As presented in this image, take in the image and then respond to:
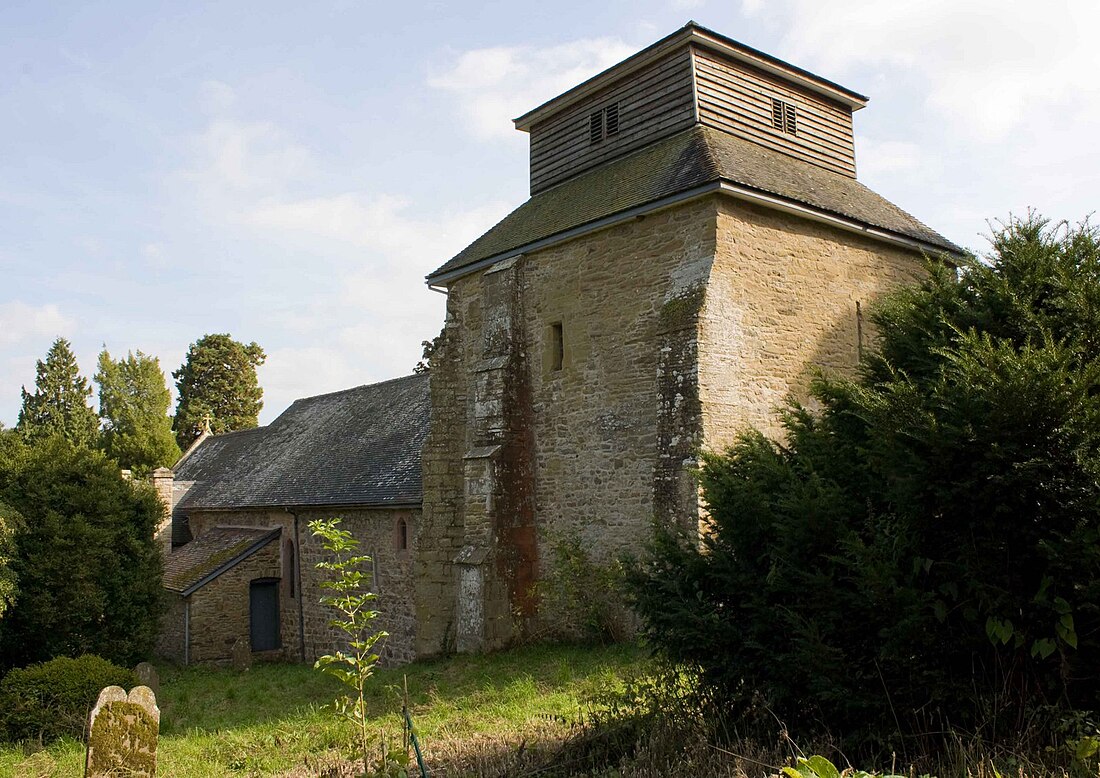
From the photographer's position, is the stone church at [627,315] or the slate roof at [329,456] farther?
the slate roof at [329,456]

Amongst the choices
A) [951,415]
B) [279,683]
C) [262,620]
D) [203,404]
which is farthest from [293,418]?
[951,415]

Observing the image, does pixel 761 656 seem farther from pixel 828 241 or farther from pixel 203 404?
pixel 203 404

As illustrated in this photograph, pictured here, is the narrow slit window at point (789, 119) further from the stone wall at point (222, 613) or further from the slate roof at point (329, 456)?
the stone wall at point (222, 613)

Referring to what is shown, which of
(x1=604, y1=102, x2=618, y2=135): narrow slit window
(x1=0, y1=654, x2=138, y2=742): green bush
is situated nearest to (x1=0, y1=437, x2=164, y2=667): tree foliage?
(x1=0, y1=654, x2=138, y2=742): green bush

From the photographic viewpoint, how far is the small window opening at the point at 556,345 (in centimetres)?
1525

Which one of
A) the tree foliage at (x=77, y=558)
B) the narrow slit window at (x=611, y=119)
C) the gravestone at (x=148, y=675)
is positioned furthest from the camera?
the narrow slit window at (x=611, y=119)

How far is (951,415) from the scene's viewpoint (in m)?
5.62

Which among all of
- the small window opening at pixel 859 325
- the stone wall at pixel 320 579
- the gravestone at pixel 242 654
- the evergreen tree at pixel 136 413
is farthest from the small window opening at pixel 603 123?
the evergreen tree at pixel 136 413

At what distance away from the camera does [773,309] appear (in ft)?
44.6

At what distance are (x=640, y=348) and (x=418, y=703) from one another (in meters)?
6.43

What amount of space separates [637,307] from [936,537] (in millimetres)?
8474

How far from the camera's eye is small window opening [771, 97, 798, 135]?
640 inches

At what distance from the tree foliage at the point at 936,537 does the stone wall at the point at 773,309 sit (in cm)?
506

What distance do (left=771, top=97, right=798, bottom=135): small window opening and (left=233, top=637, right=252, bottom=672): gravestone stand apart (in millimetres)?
17981
